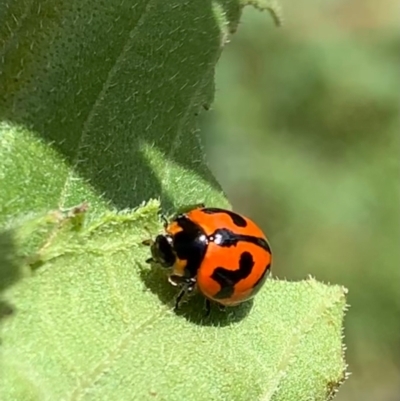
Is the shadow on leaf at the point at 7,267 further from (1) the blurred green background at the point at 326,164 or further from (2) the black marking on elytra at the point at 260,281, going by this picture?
(1) the blurred green background at the point at 326,164

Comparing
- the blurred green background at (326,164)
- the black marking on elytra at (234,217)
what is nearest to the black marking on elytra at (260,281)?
the black marking on elytra at (234,217)

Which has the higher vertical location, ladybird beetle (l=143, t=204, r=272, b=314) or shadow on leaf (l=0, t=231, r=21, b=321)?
shadow on leaf (l=0, t=231, r=21, b=321)

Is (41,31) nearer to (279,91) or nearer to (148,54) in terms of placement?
(148,54)

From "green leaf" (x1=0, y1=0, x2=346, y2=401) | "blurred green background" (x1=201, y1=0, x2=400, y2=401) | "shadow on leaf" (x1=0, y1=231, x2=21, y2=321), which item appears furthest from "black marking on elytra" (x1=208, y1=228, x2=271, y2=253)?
"blurred green background" (x1=201, y1=0, x2=400, y2=401)

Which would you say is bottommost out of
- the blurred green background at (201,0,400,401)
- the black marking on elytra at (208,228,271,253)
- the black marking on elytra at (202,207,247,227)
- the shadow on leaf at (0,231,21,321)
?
the blurred green background at (201,0,400,401)

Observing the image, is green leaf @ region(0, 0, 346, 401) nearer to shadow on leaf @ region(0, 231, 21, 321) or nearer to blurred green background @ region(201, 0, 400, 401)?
shadow on leaf @ region(0, 231, 21, 321)

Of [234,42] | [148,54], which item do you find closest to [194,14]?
[148,54]

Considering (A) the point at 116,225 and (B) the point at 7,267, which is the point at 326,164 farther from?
(B) the point at 7,267

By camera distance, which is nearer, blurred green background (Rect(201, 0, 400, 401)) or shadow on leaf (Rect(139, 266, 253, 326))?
shadow on leaf (Rect(139, 266, 253, 326))
